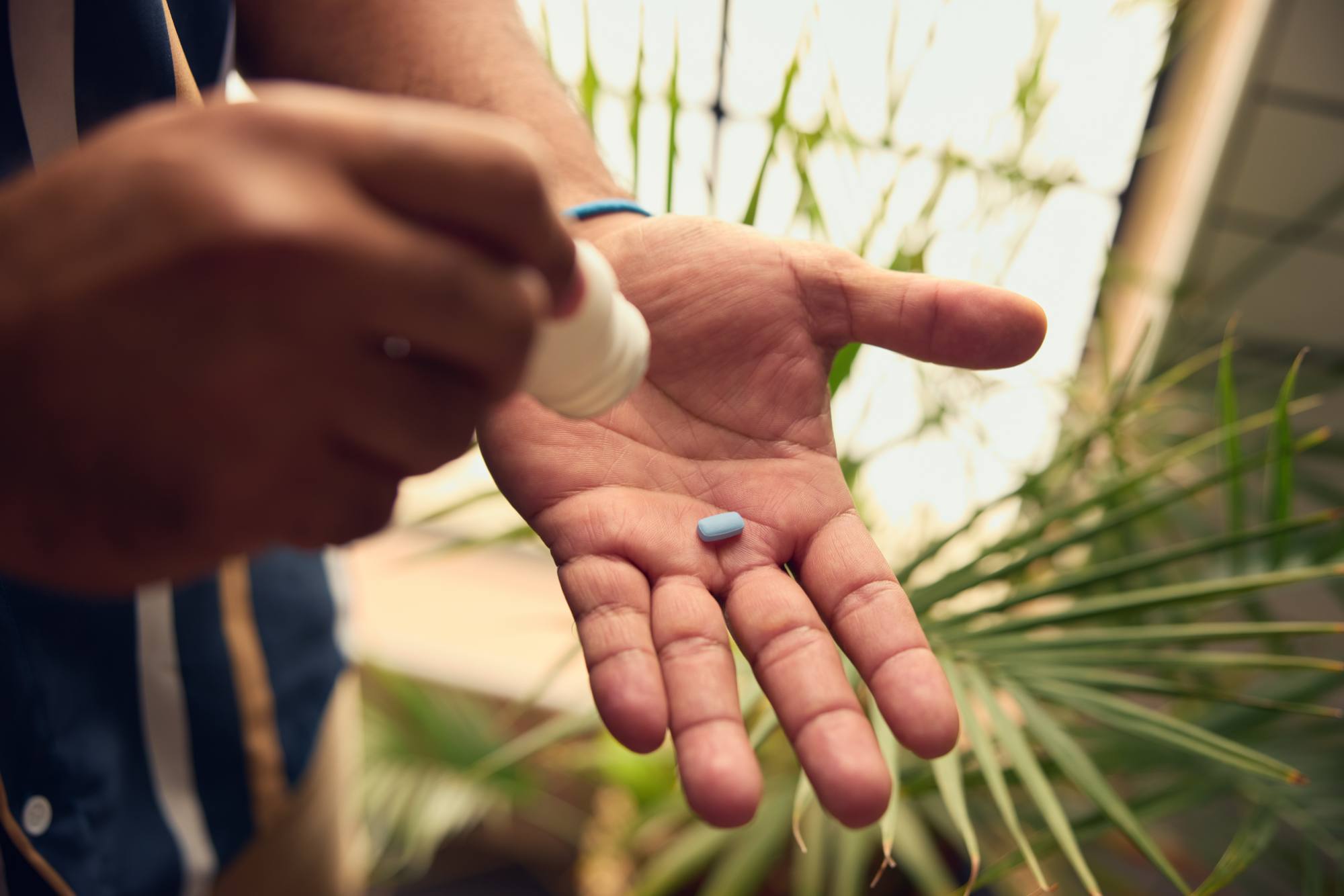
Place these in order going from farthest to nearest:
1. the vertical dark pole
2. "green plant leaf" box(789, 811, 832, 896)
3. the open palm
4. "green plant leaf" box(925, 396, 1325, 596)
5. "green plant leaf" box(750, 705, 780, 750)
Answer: the vertical dark pole < "green plant leaf" box(789, 811, 832, 896) < "green plant leaf" box(925, 396, 1325, 596) < "green plant leaf" box(750, 705, 780, 750) < the open palm

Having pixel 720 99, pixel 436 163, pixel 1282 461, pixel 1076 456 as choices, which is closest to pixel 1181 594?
pixel 1282 461

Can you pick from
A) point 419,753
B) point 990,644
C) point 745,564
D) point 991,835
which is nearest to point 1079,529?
point 990,644

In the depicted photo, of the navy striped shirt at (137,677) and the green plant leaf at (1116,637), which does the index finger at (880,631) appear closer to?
the green plant leaf at (1116,637)

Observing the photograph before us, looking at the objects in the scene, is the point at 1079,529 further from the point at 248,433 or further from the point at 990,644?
the point at 248,433

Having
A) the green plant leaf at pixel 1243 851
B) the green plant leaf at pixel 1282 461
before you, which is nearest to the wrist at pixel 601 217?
the green plant leaf at pixel 1282 461

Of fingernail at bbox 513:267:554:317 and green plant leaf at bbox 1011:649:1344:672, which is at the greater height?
fingernail at bbox 513:267:554:317

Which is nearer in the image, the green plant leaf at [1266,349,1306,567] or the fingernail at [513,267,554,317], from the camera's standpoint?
the fingernail at [513,267,554,317]

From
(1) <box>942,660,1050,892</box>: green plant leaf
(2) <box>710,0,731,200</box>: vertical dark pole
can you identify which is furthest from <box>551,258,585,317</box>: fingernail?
(2) <box>710,0,731,200</box>: vertical dark pole

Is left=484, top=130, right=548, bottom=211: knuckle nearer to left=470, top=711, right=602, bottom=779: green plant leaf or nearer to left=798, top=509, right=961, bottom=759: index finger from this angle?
left=798, top=509, right=961, bottom=759: index finger
